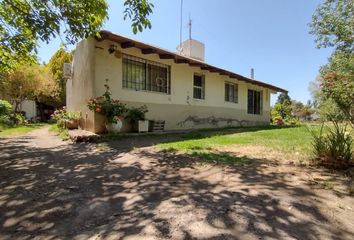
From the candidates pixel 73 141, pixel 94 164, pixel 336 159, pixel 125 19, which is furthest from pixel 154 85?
pixel 336 159

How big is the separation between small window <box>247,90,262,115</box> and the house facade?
1.24m

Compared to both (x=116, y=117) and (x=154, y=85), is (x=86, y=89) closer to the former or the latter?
(x=116, y=117)

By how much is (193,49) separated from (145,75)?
7.14m

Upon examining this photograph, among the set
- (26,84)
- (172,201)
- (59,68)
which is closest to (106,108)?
(172,201)

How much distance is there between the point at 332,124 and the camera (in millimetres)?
4996

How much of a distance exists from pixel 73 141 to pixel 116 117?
1558 mm

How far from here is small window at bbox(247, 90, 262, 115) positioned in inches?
695

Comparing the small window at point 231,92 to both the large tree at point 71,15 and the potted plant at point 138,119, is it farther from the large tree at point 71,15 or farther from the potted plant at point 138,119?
the large tree at point 71,15

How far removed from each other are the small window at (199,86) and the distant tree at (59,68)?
57.7 ft

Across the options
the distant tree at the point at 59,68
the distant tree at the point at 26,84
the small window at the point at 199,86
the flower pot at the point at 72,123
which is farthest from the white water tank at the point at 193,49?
the distant tree at the point at 59,68

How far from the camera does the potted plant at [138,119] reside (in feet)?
31.3

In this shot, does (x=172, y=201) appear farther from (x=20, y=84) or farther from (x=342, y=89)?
(x=20, y=84)

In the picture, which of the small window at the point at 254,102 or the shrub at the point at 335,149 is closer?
the shrub at the point at 335,149

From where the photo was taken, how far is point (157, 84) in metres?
11.3
